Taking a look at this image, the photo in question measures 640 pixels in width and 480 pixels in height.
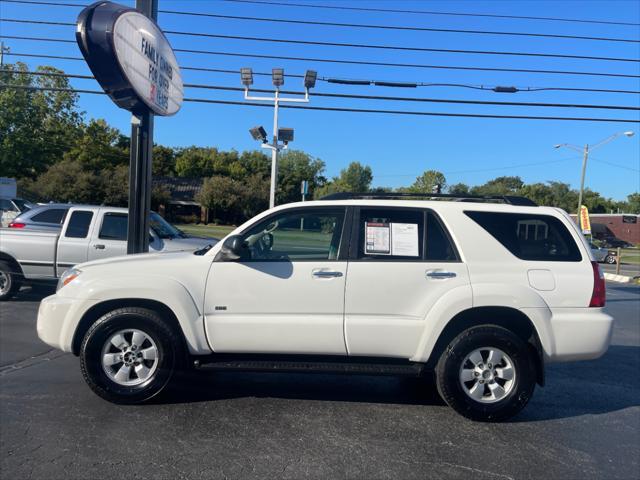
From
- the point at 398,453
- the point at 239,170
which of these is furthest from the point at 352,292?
the point at 239,170

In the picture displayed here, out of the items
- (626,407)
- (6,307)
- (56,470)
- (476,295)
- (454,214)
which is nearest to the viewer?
(56,470)

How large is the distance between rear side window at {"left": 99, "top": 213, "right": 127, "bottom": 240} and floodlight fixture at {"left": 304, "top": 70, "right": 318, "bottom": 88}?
28.7 ft

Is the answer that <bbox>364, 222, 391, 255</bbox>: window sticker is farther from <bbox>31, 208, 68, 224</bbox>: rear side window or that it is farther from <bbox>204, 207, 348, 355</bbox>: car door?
<bbox>31, 208, 68, 224</bbox>: rear side window

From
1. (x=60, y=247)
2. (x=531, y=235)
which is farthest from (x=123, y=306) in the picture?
(x=60, y=247)

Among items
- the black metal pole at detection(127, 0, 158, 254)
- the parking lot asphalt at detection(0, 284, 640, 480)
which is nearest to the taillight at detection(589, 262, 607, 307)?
the parking lot asphalt at detection(0, 284, 640, 480)

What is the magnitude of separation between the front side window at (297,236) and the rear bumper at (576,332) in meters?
2.07

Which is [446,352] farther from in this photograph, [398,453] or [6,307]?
[6,307]

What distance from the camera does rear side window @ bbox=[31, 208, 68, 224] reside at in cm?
1074

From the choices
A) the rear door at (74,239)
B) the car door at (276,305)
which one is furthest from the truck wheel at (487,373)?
the rear door at (74,239)

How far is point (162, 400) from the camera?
4672 millimetres

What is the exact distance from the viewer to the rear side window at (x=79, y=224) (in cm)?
Result: 941

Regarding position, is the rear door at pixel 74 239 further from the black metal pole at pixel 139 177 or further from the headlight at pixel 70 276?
the headlight at pixel 70 276

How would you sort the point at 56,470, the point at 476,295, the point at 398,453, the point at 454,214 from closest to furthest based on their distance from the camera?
the point at 56,470, the point at 398,453, the point at 476,295, the point at 454,214

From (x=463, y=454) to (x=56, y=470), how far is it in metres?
2.90
